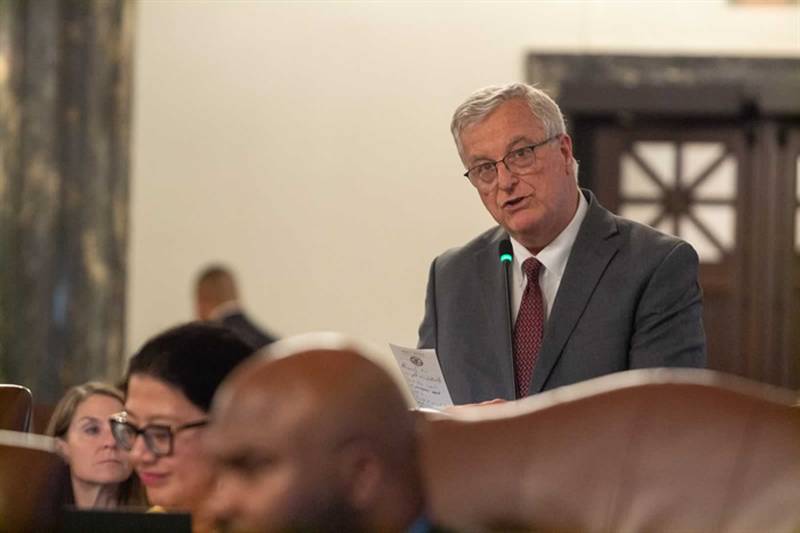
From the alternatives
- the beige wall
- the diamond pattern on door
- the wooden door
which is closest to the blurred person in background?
the beige wall

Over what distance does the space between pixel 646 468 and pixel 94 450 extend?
2.05 meters

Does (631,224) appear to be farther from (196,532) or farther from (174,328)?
(196,532)

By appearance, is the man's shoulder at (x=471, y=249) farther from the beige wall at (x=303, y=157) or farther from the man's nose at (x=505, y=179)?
the beige wall at (x=303, y=157)

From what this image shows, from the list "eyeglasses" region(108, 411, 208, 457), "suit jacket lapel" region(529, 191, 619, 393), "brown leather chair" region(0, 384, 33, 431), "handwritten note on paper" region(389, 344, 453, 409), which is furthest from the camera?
"suit jacket lapel" region(529, 191, 619, 393)

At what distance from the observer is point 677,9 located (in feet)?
37.0

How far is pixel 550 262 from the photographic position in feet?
13.9

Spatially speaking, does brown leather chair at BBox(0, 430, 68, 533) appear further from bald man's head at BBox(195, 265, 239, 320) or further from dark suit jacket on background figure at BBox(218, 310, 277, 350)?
bald man's head at BBox(195, 265, 239, 320)

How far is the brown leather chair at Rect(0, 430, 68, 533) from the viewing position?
260 centimetres

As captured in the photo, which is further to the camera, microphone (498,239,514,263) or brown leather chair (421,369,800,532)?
microphone (498,239,514,263)

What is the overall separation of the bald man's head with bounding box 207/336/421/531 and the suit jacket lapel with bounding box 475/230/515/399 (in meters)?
2.36

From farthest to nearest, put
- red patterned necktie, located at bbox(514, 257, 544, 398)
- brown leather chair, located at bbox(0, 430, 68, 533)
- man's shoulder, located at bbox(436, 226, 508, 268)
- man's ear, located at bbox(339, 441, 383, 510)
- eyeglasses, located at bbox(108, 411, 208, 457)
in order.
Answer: man's shoulder, located at bbox(436, 226, 508, 268) < red patterned necktie, located at bbox(514, 257, 544, 398) < eyeglasses, located at bbox(108, 411, 208, 457) < brown leather chair, located at bbox(0, 430, 68, 533) < man's ear, located at bbox(339, 441, 383, 510)

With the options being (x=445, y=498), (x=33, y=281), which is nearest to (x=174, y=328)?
(x=445, y=498)

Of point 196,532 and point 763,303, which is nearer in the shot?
point 196,532

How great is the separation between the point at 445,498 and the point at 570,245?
6.43 feet
